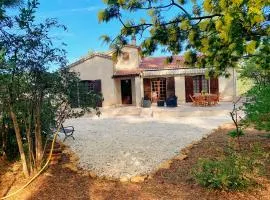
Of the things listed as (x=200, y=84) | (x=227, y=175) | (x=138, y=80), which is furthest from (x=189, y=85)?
(x=227, y=175)

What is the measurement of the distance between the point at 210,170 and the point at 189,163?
2058 mm

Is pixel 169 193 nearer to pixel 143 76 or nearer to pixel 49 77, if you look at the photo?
pixel 49 77

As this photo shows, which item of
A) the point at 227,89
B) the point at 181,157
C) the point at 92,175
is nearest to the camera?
the point at 92,175

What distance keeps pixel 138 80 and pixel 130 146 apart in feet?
55.1

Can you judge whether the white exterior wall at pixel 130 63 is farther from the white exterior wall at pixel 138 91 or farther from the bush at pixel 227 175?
the bush at pixel 227 175

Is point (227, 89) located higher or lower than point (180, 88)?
lower

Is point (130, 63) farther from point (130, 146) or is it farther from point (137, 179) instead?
point (137, 179)

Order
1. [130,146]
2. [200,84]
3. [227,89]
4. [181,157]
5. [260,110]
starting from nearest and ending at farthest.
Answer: [260,110]
[181,157]
[130,146]
[227,89]
[200,84]

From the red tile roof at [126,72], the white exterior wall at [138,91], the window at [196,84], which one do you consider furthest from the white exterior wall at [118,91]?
the window at [196,84]

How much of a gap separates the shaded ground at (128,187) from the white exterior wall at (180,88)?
20043 mm

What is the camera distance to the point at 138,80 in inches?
1103

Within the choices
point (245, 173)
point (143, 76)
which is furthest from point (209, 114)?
point (245, 173)

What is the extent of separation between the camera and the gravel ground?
913 centimetres

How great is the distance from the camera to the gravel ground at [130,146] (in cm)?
913
